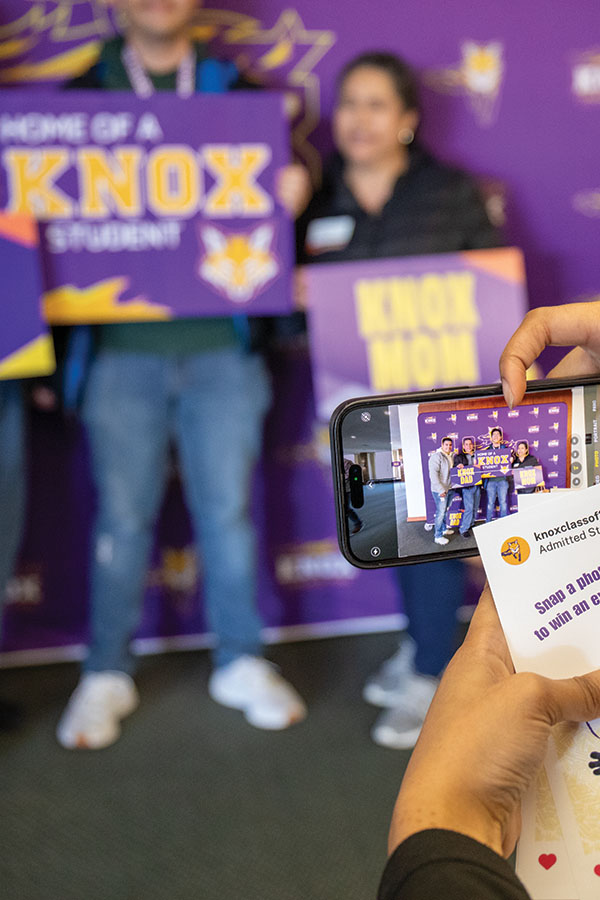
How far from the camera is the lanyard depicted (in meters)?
1.71

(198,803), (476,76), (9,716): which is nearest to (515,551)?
(198,803)

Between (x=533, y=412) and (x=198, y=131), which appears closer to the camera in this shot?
(x=533, y=412)

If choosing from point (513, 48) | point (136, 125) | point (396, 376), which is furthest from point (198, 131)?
point (513, 48)

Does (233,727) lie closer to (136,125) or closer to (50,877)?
(50,877)

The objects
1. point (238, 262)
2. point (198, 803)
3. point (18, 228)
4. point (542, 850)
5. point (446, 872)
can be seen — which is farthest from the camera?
point (238, 262)

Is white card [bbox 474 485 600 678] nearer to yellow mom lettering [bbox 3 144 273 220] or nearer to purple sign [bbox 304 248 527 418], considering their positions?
purple sign [bbox 304 248 527 418]

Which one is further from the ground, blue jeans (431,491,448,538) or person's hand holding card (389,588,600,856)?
blue jeans (431,491,448,538)

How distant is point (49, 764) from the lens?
157cm

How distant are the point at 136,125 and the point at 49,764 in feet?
4.19

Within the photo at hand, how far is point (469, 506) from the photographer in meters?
0.75

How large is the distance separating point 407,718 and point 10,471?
0.97 metres

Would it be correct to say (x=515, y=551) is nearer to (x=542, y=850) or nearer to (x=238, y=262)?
(x=542, y=850)

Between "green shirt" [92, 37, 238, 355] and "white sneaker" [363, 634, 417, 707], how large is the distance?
808 millimetres

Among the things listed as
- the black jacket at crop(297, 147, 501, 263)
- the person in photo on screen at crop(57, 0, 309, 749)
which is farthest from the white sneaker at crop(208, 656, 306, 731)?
the black jacket at crop(297, 147, 501, 263)
